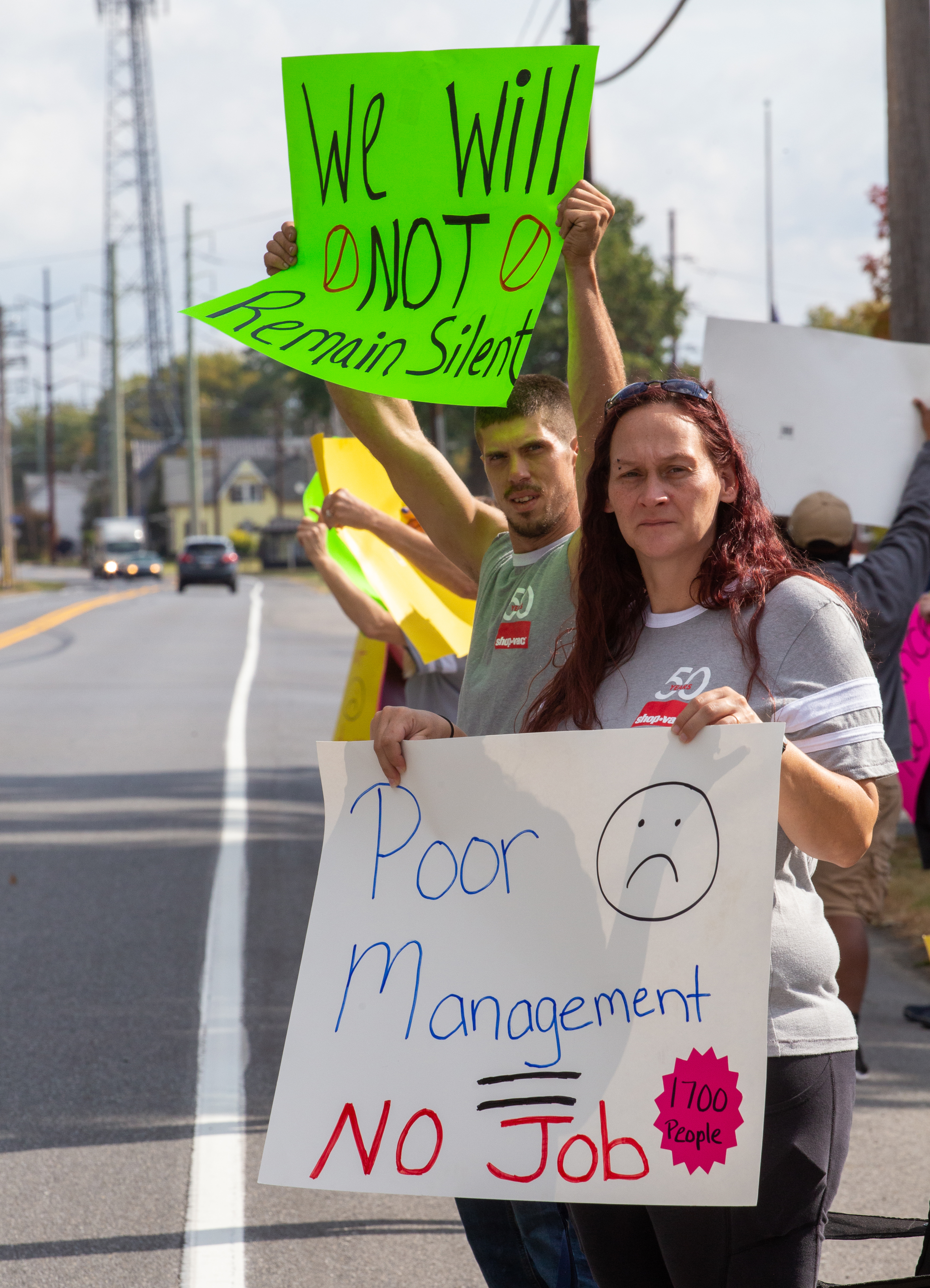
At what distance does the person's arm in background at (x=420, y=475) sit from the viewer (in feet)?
9.29

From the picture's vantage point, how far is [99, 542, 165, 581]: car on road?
54.2 metres

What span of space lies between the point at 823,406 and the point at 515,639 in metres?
1.82

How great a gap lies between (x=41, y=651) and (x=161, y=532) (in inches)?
3394

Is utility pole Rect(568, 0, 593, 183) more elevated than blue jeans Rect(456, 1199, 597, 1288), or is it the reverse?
utility pole Rect(568, 0, 593, 183)

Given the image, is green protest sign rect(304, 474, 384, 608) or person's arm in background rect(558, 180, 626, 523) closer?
person's arm in background rect(558, 180, 626, 523)


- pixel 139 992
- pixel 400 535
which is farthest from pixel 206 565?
pixel 400 535

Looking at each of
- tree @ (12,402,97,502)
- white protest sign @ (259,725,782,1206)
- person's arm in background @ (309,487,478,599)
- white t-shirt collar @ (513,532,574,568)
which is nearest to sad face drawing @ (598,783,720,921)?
white protest sign @ (259,725,782,1206)

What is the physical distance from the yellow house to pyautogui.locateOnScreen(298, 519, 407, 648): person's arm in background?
94115mm

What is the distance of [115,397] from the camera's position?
71.9 meters

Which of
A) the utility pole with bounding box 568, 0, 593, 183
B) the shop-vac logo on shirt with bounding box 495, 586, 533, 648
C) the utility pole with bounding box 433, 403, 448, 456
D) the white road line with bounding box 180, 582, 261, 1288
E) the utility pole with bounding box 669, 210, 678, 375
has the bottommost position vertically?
the white road line with bounding box 180, 582, 261, 1288

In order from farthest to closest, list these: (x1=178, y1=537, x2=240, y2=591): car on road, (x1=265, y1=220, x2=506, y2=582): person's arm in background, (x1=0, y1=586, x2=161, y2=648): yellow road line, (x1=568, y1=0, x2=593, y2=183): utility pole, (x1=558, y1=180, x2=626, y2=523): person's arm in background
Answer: (x1=178, y1=537, x2=240, y2=591): car on road → (x1=0, y1=586, x2=161, y2=648): yellow road line → (x1=568, y1=0, x2=593, y2=183): utility pole → (x1=265, y1=220, x2=506, y2=582): person's arm in background → (x1=558, y1=180, x2=626, y2=523): person's arm in background

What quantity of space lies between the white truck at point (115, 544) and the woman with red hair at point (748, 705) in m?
53.8

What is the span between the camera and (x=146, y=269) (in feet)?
271

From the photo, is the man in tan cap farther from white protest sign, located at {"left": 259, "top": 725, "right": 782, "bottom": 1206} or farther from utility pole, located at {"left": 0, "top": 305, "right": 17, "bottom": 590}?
utility pole, located at {"left": 0, "top": 305, "right": 17, "bottom": 590}
